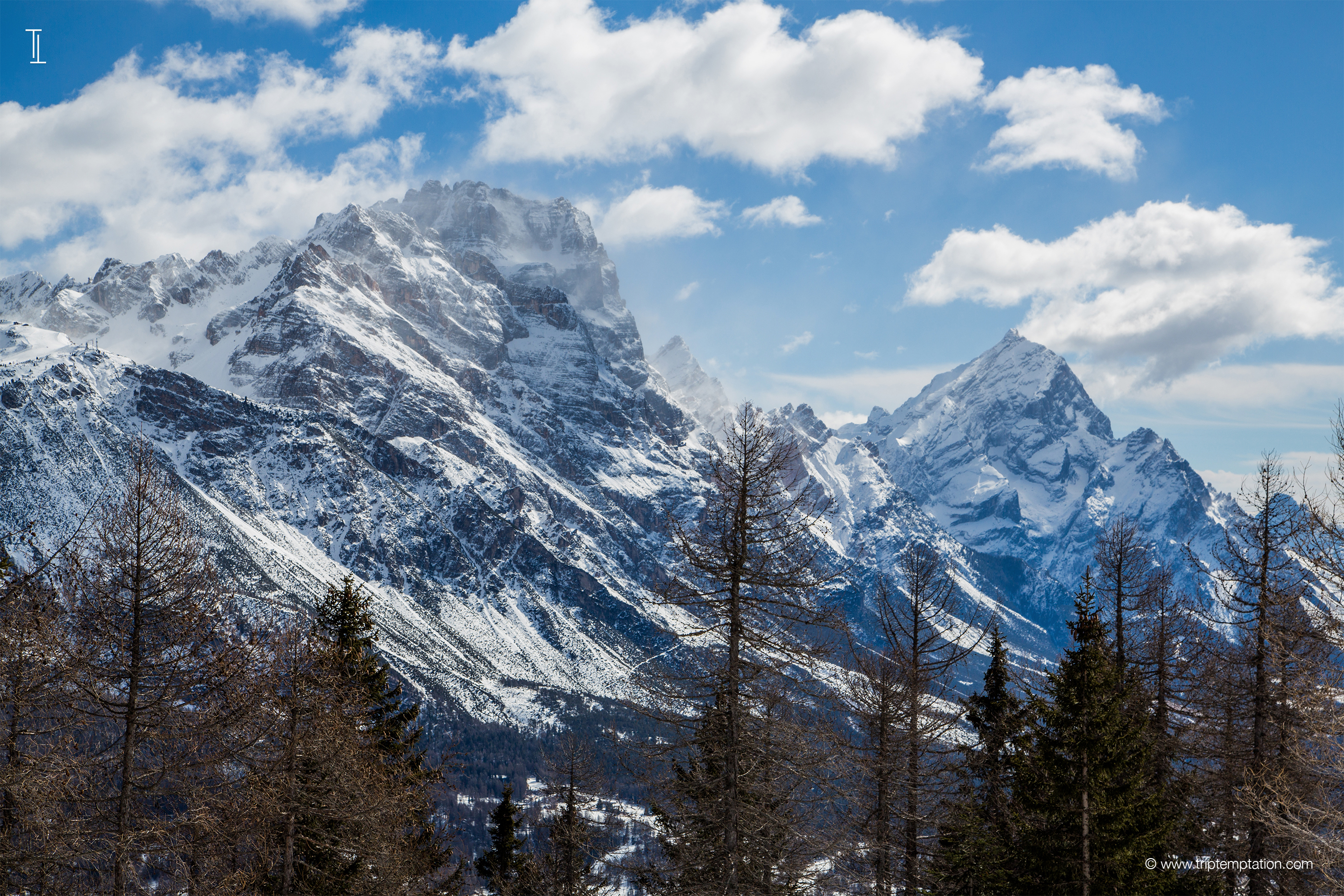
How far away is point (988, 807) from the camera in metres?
24.5

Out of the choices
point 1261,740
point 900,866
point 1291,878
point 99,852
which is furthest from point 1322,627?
point 99,852

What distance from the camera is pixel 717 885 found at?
1605 centimetres

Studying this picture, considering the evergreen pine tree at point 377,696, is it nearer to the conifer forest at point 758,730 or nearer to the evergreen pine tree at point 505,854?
the conifer forest at point 758,730

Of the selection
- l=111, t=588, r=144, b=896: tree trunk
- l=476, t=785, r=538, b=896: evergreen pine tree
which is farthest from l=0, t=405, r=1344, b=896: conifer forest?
l=476, t=785, r=538, b=896: evergreen pine tree

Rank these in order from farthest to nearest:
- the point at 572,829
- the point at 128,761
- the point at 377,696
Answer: the point at 572,829
the point at 377,696
the point at 128,761

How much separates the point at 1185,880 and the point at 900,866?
757cm

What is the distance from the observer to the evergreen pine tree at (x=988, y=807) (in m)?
21.8

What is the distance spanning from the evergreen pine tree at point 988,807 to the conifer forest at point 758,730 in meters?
0.13

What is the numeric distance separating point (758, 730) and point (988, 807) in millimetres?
11708

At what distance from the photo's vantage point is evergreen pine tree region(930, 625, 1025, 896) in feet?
71.7

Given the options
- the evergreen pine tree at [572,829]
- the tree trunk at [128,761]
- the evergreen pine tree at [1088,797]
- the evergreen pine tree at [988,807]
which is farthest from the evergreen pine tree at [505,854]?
the tree trunk at [128,761]

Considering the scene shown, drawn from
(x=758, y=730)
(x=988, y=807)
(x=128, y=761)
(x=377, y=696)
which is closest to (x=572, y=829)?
(x=377, y=696)

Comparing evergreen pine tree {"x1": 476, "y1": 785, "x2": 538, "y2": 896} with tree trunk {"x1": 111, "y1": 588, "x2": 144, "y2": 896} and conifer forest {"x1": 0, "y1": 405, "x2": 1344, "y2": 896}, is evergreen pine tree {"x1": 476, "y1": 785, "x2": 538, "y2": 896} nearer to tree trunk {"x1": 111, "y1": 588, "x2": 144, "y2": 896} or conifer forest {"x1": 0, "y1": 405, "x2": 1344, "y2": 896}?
conifer forest {"x1": 0, "y1": 405, "x2": 1344, "y2": 896}

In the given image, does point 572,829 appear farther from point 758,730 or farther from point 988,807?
point 758,730
